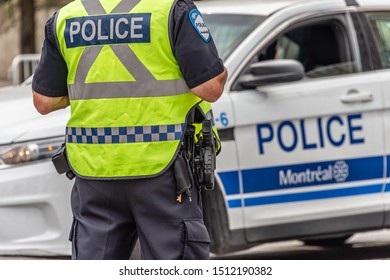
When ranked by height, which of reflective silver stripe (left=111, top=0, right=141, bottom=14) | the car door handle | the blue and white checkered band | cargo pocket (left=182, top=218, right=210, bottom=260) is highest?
reflective silver stripe (left=111, top=0, right=141, bottom=14)

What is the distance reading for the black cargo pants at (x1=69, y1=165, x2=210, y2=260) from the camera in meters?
4.57

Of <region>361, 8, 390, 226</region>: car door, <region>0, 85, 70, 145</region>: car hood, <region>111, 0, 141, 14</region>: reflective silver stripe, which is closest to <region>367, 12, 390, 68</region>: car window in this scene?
<region>361, 8, 390, 226</region>: car door

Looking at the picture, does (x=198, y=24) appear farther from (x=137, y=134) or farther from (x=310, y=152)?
(x=310, y=152)

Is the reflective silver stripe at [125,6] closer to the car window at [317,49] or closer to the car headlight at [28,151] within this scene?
the car headlight at [28,151]

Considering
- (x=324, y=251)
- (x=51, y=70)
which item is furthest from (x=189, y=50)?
(x=324, y=251)

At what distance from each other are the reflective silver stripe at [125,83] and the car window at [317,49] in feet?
10.2

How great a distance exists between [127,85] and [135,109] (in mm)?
89

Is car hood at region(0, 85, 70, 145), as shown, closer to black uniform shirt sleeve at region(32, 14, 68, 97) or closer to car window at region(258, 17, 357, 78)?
car window at region(258, 17, 357, 78)

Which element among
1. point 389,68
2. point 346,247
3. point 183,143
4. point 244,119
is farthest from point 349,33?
point 183,143

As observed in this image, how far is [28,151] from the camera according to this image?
6.70 m

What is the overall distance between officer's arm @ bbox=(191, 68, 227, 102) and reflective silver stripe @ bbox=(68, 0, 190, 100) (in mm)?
61

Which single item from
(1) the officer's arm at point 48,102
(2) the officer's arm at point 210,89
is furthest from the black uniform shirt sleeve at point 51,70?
(2) the officer's arm at point 210,89

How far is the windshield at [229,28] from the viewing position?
24.2ft
